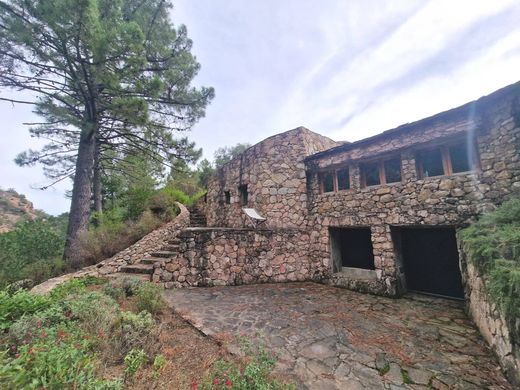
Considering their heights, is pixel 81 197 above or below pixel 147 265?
above

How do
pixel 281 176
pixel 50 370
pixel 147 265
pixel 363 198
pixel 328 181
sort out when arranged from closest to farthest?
pixel 50 370 < pixel 363 198 < pixel 147 265 < pixel 328 181 < pixel 281 176

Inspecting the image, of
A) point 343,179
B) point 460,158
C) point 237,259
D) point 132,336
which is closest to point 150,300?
point 132,336

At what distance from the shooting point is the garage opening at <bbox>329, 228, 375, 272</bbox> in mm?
6910

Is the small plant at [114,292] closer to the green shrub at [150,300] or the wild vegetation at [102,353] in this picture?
the green shrub at [150,300]

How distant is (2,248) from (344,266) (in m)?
10.4

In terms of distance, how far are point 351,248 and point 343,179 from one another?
233 centimetres

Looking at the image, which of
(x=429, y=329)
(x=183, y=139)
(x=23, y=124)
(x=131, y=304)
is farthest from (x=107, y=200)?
(x=429, y=329)

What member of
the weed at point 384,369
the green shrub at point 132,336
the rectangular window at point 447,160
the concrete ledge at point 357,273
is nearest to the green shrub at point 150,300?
the green shrub at point 132,336

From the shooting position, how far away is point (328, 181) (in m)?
7.34

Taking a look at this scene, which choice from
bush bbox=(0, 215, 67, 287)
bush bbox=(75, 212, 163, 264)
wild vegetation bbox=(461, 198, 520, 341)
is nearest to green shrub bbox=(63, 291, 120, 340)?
bush bbox=(75, 212, 163, 264)

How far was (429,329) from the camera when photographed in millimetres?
3883

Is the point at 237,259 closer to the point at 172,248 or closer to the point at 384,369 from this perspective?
the point at 172,248

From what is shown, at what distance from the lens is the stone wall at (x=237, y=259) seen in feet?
21.2

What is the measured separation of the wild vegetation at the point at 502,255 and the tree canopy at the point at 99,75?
872 cm
